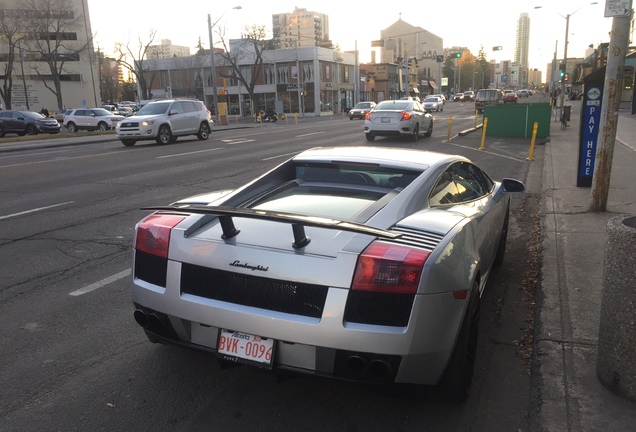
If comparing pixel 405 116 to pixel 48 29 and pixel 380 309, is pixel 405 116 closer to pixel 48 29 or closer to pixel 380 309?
pixel 380 309

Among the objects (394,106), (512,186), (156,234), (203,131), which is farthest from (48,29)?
(156,234)

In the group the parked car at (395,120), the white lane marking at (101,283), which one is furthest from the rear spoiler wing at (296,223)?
the parked car at (395,120)

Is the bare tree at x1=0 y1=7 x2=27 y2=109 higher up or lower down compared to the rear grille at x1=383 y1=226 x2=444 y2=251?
higher up

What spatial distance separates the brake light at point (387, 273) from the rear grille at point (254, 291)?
203 mm

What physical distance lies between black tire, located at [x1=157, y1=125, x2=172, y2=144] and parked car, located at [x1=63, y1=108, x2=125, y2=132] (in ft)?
53.9

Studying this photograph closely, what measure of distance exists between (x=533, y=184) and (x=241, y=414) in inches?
390

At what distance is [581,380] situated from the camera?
10.6 feet

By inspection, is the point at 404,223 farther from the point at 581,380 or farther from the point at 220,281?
the point at 581,380

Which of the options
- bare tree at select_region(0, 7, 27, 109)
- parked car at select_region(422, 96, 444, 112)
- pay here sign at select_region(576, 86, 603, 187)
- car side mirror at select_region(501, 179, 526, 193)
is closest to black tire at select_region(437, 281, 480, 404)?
car side mirror at select_region(501, 179, 526, 193)

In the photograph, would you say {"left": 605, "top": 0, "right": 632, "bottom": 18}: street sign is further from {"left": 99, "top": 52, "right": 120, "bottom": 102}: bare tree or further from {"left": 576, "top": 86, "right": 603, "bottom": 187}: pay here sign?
{"left": 99, "top": 52, "right": 120, "bottom": 102}: bare tree

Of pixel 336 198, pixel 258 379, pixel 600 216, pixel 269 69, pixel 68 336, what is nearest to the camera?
pixel 258 379

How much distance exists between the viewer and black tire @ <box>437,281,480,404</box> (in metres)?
2.96

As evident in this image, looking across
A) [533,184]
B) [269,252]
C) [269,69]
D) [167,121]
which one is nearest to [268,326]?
[269,252]

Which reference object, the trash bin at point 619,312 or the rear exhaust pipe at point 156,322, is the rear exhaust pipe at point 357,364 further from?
the trash bin at point 619,312
